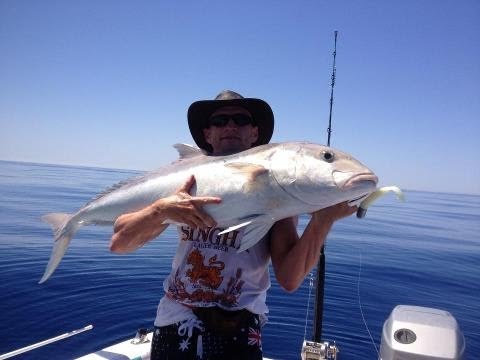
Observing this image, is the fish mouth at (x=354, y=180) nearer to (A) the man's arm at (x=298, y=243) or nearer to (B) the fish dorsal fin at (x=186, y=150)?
(A) the man's arm at (x=298, y=243)

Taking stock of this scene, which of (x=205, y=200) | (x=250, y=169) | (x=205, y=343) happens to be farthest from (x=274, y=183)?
(x=205, y=343)

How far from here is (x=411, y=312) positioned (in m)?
4.39

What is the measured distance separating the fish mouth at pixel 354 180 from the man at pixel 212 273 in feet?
1.32

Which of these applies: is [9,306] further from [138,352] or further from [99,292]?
[138,352]

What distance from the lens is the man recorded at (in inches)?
110

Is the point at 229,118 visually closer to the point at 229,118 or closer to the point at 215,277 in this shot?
the point at 229,118

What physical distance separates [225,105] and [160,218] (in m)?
1.42

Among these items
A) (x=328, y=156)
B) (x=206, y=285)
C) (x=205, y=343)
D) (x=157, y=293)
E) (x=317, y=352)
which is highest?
(x=328, y=156)

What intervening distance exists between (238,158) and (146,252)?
506 inches

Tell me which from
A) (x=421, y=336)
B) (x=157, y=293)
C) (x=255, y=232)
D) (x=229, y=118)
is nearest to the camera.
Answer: (x=255, y=232)

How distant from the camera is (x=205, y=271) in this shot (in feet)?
9.68

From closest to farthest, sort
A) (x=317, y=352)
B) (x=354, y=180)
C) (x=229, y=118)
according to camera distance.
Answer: (x=354, y=180) < (x=229, y=118) < (x=317, y=352)

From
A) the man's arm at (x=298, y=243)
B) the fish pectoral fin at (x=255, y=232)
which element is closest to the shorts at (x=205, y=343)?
the man's arm at (x=298, y=243)

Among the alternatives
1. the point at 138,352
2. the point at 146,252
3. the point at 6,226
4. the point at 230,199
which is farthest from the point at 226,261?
the point at 6,226
